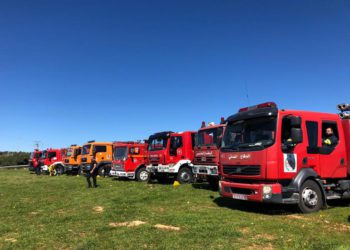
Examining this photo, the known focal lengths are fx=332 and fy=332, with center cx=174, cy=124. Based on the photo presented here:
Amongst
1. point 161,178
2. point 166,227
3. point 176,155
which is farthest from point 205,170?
point 166,227

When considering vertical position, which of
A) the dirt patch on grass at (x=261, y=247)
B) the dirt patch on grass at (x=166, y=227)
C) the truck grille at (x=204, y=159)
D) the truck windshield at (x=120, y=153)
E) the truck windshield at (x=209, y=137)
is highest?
the truck windshield at (x=209, y=137)

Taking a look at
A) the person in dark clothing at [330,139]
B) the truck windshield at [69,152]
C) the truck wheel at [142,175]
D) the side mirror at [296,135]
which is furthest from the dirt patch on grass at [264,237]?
the truck windshield at [69,152]

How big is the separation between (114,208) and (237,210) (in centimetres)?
340

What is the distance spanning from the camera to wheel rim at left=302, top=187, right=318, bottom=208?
316 inches

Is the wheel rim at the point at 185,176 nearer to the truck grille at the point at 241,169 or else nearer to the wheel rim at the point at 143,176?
the wheel rim at the point at 143,176

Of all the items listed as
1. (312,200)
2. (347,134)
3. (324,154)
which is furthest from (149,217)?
(347,134)

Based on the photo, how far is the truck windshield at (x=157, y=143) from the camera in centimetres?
1614

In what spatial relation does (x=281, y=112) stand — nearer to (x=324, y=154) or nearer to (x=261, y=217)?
(x=324, y=154)

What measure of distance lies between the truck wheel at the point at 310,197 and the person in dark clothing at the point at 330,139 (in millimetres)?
1148

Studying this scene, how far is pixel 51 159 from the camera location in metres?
29.8

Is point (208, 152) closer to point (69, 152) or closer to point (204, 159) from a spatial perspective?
point (204, 159)

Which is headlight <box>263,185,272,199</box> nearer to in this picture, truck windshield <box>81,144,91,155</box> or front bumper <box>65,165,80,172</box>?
truck windshield <box>81,144,91,155</box>

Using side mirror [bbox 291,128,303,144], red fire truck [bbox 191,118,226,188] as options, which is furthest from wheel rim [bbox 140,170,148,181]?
side mirror [bbox 291,128,303,144]

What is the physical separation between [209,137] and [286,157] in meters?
5.71
